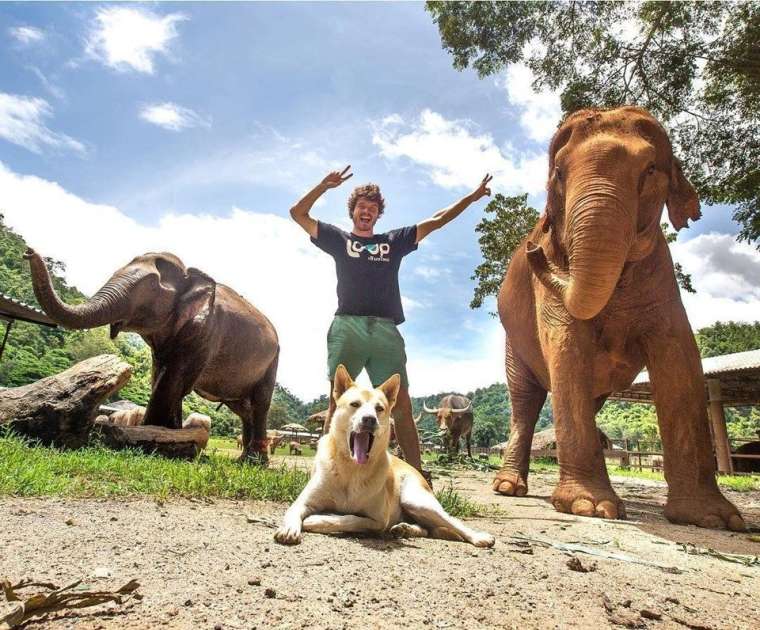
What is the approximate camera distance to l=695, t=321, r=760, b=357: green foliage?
4694cm

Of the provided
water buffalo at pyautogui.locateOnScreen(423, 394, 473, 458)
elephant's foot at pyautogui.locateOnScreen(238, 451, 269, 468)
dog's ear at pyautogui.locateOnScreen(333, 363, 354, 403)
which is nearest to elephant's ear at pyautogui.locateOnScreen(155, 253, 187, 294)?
elephant's foot at pyautogui.locateOnScreen(238, 451, 269, 468)

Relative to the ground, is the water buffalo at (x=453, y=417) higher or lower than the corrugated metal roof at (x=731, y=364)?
lower

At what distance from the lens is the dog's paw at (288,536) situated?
272 centimetres

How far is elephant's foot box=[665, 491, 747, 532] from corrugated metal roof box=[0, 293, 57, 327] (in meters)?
9.51

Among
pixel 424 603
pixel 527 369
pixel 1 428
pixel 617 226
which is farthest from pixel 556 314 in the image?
pixel 1 428

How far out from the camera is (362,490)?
3246 mm

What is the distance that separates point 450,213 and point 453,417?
1654 cm

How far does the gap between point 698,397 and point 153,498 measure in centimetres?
441

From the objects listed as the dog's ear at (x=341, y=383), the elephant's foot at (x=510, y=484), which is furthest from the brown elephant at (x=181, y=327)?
the dog's ear at (x=341, y=383)

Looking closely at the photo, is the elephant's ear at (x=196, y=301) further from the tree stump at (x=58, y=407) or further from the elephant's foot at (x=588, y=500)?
the elephant's foot at (x=588, y=500)

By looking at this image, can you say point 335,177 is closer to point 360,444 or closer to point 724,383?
point 360,444

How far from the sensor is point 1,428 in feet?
19.9

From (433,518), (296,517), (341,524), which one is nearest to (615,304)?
(433,518)

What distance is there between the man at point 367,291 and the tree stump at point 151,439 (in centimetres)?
325
